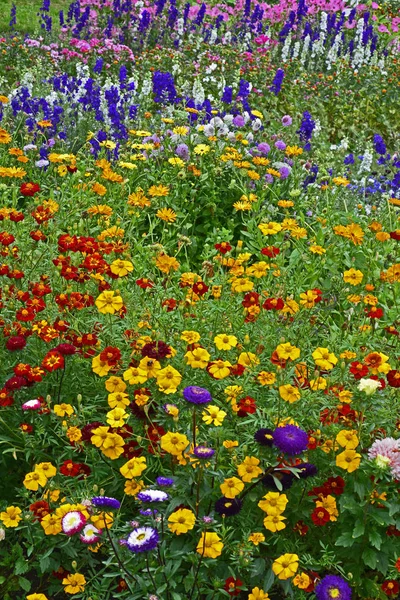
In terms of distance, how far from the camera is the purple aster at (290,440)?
224 centimetres

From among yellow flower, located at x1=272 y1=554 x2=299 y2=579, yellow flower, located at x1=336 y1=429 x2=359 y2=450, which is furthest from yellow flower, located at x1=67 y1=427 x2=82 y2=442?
yellow flower, located at x1=336 y1=429 x2=359 y2=450

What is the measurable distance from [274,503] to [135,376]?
0.67 m

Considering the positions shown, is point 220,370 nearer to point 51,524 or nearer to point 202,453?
point 202,453

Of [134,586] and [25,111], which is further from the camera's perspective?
[25,111]

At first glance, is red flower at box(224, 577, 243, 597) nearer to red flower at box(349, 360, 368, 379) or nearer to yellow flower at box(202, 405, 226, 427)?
yellow flower at box(202, 405, 226, 427)

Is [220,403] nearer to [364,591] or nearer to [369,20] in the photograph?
[364,591]

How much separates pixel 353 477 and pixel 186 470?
61cm

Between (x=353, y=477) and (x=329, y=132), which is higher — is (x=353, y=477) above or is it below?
above

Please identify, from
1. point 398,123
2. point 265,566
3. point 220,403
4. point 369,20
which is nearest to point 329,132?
point 398,123

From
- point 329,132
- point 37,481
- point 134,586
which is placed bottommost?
point 329,132

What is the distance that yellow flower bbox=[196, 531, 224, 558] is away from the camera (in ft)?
7.29

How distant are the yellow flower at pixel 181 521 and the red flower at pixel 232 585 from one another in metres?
0.23

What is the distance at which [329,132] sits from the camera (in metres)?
8.42

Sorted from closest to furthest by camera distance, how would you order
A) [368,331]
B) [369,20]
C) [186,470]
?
[186,470], [368,331], [369,20]
